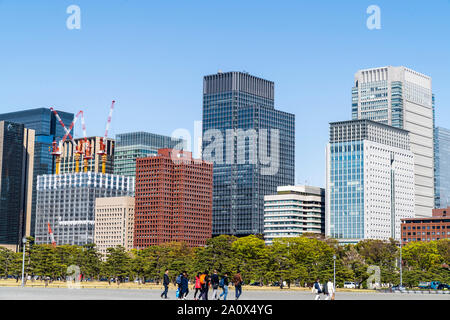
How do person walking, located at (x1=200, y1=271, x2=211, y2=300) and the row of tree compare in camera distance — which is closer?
person walking, located at (x1=200, y1=271, x2=211, y2=300)

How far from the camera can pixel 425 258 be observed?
7800 inches

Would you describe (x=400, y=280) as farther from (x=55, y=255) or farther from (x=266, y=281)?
(x=55, y=255)

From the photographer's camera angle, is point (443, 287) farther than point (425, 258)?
No

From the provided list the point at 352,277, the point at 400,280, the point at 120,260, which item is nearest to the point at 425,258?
the point at 400,280

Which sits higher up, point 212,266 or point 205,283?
point 205,283

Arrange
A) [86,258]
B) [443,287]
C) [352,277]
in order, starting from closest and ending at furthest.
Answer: [352,277] → [443,287] → [86,258]

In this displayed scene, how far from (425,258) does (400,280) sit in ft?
177

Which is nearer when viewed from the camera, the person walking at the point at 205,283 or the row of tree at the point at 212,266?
the person walking at the point at 205,283

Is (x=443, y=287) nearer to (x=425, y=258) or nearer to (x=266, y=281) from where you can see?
(x=266, y=281)

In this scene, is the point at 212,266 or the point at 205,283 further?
the point at 212,266
